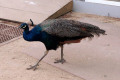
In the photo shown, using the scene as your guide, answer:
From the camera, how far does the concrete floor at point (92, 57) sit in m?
3.98

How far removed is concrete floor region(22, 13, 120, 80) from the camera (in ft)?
13.1

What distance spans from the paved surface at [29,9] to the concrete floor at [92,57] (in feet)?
4.97

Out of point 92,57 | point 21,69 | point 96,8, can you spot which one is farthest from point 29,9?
point 21,69

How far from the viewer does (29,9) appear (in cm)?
687

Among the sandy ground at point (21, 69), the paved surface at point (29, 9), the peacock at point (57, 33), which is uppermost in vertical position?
the paved surface at point (29, 9)

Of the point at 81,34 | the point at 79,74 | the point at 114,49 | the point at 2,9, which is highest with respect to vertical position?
the point at 2,9

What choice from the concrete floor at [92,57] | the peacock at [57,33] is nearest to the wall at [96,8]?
the concrete floor at [92,57]

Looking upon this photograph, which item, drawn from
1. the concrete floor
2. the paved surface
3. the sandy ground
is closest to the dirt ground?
the sandy ground

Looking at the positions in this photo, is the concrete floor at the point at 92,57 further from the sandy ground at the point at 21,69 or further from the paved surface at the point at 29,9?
the paved surface at the point at 29,9

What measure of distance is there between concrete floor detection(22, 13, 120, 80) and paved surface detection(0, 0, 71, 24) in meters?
1.51

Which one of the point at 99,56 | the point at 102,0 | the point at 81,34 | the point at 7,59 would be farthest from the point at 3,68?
the point at 102,0

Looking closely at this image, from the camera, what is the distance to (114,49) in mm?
4863

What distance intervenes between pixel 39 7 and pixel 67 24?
308cm

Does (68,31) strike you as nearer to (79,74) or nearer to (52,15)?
(79,74)
